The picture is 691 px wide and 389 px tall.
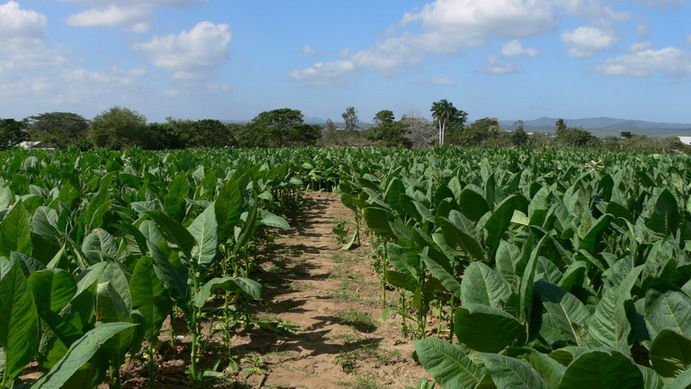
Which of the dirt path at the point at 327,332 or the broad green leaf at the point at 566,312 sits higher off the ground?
the broad green leaf at the point at 566,312

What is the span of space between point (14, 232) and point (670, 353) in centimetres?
247

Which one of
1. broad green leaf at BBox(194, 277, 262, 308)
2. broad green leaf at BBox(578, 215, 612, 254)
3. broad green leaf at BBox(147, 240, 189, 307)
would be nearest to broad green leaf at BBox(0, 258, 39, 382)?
broad green leaf at BBox(147, 240, 189, 307)

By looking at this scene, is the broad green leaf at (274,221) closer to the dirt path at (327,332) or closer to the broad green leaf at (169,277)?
the dirt path at (327,332)

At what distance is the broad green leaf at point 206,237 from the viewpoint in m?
2.98

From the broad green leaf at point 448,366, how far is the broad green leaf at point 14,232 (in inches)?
71.7

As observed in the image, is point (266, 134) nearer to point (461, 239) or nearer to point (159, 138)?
point (159, 138)

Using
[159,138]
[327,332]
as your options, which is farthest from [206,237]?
[159,138]

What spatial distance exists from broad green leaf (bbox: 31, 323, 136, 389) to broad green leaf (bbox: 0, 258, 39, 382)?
18cm

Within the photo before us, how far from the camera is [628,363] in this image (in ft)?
3.83

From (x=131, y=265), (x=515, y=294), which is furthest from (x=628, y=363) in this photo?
(x=131, y=265)

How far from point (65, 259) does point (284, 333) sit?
1.91 m

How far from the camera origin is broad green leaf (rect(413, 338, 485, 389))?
5.16ft

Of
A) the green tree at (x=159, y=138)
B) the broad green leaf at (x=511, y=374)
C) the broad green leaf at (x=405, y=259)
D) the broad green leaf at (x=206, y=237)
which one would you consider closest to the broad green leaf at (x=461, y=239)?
the broad green leaf at (x=405, y=259)

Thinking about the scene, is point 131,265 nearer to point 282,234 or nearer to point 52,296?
point 52,296
